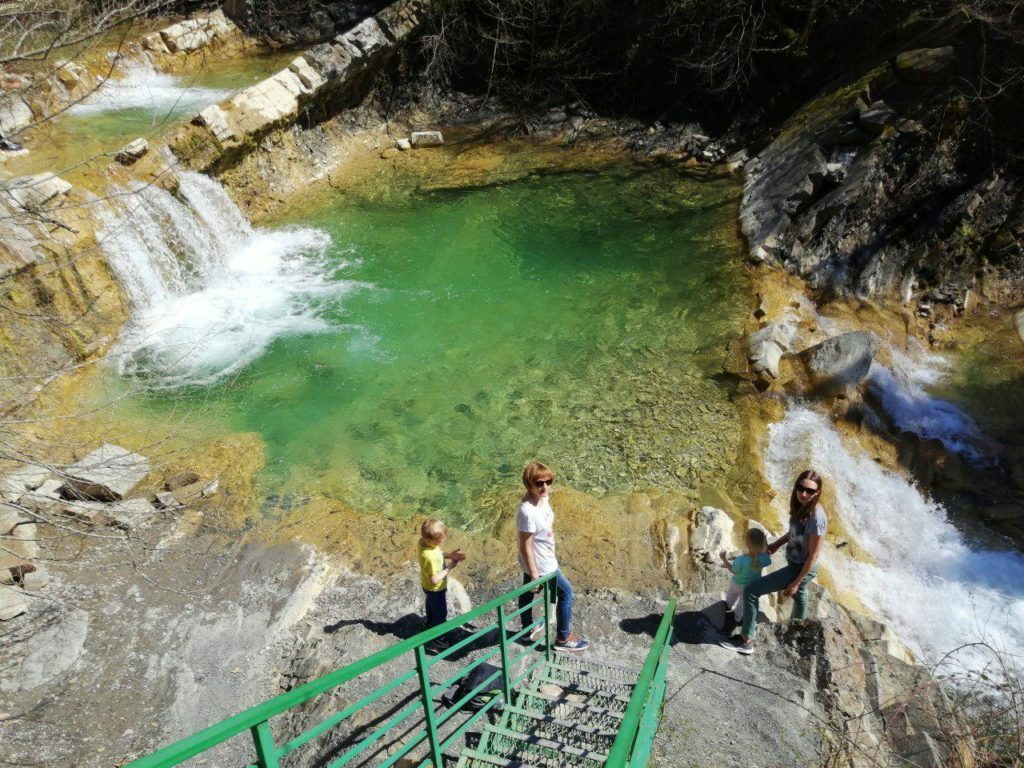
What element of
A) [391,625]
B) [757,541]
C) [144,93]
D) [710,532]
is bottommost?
[710,532]

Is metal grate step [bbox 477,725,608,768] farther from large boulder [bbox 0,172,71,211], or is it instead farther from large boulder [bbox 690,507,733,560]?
large boulder [bbox 0,172,71,211]

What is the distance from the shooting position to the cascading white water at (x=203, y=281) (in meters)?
8.28

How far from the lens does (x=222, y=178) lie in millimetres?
10828

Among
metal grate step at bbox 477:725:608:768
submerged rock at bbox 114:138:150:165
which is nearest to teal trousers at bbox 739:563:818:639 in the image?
metal grate step at bbox 477:725:608:768

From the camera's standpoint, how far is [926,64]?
10.0 meters

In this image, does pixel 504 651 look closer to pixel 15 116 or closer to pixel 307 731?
pixel 307 731

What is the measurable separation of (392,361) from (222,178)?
4926mm

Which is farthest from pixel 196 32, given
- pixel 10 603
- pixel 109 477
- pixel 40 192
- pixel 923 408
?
pixel 923 408

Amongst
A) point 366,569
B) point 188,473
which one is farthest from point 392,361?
point 366,569

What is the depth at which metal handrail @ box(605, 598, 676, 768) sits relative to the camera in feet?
6.68

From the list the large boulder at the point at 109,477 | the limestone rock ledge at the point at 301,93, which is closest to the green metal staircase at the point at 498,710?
the large boulder at the point at 109,477

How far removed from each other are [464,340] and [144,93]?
8.11 metres

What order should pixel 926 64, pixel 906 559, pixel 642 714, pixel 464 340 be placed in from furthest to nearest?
pixel 926 64
pixel 464 340
pixel 906 559
pixel 642 714

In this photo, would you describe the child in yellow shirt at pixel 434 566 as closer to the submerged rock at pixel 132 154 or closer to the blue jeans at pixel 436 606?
the blue jeans at pixel 436 606
